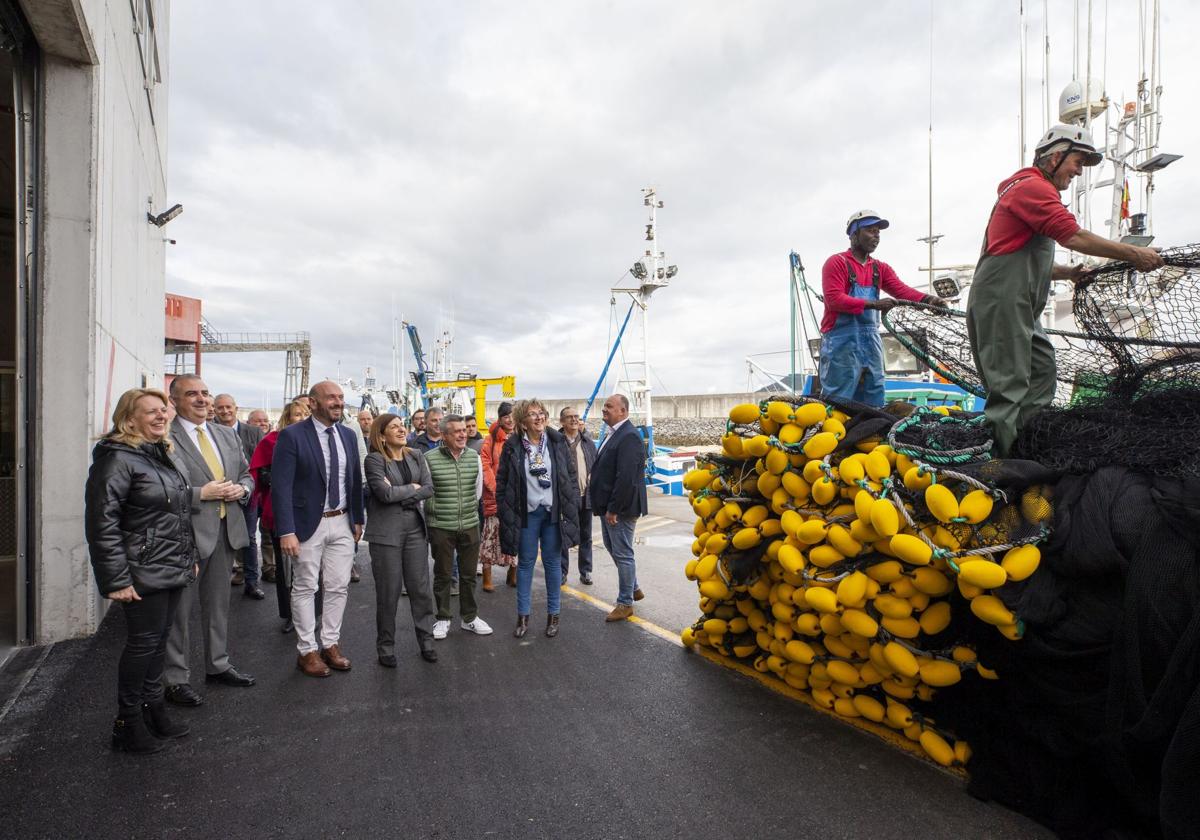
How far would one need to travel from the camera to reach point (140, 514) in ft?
10.2

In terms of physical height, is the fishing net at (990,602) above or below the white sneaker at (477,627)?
above

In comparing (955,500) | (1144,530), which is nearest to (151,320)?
(955,500)

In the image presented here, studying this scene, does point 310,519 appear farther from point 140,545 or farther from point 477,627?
point 477,627

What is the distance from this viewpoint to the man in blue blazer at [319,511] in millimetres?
4066

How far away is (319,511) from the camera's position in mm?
4125

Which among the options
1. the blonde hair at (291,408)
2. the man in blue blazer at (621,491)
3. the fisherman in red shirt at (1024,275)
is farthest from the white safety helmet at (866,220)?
the blonde hair at (291,408)

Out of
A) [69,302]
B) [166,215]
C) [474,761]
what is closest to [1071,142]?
[474,761]

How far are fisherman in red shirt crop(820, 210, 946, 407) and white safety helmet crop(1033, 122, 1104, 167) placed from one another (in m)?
1.26

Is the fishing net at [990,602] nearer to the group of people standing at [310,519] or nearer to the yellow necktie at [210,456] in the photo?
the group of people standing at [310,519]

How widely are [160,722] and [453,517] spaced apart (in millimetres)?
2218

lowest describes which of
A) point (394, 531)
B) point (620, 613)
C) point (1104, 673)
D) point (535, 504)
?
point (620, 613)

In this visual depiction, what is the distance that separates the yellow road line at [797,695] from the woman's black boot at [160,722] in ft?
10.4

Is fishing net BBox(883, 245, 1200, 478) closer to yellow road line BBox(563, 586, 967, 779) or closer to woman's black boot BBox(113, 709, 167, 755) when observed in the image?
yellow road line BBox(563, 586, 967, 779)

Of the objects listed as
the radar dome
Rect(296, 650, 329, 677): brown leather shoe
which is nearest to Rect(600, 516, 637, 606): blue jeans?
Rect(296, 650, 329, 677): brown leather shoe
